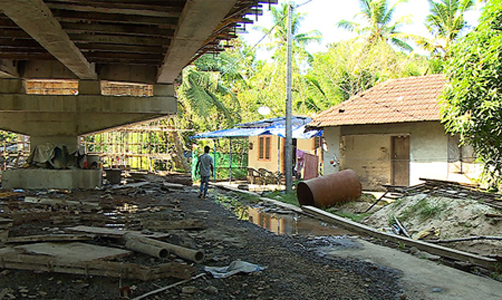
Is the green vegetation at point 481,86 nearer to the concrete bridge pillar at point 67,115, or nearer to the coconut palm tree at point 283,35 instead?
the concrete bridge pillar at point 67,115

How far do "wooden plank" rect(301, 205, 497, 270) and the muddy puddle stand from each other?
232mm

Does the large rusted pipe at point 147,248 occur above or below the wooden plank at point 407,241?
above

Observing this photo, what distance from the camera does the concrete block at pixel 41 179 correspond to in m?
14.5

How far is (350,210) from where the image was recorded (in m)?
12.4

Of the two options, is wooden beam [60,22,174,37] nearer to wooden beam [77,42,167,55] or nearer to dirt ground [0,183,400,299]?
wooden beam [77,42,167,55]

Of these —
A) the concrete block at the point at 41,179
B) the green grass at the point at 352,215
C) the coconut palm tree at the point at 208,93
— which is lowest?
the green grass at the point at 352,215

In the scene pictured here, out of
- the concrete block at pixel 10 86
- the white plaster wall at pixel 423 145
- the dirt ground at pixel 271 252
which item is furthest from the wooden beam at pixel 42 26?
the white plaster wall at pixel 423 145

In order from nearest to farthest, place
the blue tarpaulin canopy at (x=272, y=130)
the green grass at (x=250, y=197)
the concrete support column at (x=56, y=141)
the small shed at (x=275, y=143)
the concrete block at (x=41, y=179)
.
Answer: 1. the concrete block at (x=41, y=179)
2. the concrete support column at (x=56, y=141)
3. the green grass at (x=250, y=197)
4. the blue tarpaulin canopy at (x=272, y=130)
5. the small shed at (x=275, y=143)

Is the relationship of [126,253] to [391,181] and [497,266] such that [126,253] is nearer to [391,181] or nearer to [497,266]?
[497,266]

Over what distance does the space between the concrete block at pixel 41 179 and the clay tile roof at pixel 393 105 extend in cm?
944

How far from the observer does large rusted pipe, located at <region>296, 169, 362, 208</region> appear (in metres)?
12.5

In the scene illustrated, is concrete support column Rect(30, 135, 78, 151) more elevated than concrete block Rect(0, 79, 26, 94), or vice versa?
concrete block Rect(0, 79, 26, 94)

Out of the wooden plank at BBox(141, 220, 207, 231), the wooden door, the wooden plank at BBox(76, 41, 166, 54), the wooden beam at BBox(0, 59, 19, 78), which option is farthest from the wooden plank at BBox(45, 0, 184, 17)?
the wooden door

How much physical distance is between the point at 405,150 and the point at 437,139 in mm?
3937
